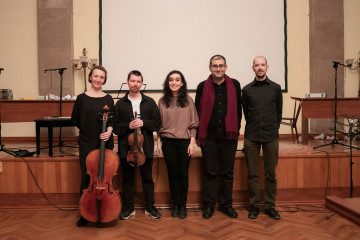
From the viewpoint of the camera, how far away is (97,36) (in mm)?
5527

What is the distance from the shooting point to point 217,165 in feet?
9.32

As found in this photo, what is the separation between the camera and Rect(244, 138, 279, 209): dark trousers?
2805mm

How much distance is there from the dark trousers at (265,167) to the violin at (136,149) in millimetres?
1019

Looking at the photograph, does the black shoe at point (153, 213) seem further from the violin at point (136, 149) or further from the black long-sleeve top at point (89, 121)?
the black long-sleeve top at point (89, 121)

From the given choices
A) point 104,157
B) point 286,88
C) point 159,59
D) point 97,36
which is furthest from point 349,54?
point 104,157

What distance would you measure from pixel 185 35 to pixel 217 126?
3.24 m

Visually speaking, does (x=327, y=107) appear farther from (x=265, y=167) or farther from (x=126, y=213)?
(x=126, y=213)

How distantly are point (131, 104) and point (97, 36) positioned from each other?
3.31 metres

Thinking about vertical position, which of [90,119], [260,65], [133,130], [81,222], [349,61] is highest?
[349,61]

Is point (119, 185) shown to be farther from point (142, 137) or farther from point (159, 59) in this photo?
point (159, 59)

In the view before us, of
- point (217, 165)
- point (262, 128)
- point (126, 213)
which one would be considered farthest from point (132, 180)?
point (262, 128)

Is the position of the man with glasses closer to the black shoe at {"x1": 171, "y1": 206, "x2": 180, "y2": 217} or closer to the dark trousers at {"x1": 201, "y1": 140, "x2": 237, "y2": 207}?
the dark trousers at {"x1": 201, "y1": 140, "x2": 237, "y2": 207}

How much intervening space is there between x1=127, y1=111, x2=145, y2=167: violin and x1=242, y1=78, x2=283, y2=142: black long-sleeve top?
40.3 inches

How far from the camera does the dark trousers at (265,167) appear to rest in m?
2.80
